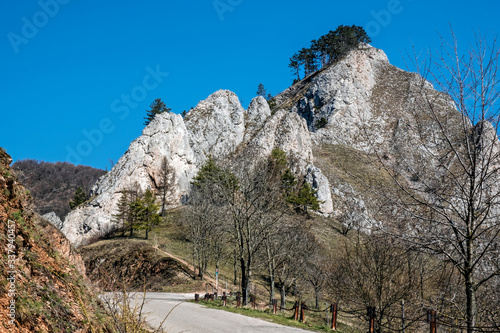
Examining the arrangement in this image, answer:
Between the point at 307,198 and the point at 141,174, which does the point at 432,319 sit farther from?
the point at 141,174

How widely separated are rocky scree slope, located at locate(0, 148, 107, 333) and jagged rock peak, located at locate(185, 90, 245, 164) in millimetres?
71307

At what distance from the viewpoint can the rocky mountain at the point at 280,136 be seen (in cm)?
6671

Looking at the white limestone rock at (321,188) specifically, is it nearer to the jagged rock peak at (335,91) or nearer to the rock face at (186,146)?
the rock face at (186,146)

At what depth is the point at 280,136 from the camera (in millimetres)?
84500

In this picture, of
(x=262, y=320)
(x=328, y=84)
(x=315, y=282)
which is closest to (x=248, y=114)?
(x=328, y=84)

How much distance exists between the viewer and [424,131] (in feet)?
22.0

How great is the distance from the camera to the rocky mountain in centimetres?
6671

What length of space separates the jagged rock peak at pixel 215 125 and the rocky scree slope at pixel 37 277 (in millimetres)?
71307

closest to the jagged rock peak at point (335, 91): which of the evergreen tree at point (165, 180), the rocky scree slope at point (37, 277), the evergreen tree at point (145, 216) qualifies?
the evergreen tree at point (165, 180)

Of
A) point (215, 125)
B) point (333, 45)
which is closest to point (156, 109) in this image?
point (215, 125)

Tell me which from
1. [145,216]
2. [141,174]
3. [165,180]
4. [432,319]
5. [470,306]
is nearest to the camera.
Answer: [470,306]

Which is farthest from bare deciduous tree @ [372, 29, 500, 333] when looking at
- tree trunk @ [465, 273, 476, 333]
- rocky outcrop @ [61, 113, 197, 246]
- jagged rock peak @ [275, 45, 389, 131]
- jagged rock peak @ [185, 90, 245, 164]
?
jagged rock peak @ [275, 45, 389, 131]

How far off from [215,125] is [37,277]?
82.1 meters

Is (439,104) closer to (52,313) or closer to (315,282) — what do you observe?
(52,313)
